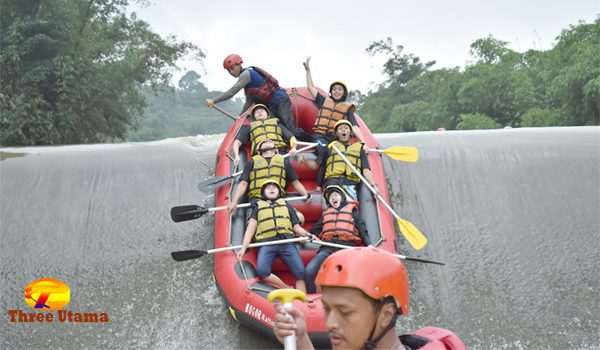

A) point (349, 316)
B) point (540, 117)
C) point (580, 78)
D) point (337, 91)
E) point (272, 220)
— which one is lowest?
point (272, 220)

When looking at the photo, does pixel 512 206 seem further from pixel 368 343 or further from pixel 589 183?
pixel 368 343

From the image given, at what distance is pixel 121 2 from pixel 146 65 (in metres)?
1.86

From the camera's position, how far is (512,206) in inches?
243

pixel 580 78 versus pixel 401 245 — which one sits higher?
pixel 580 78

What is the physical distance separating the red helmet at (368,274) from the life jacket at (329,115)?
4766mm

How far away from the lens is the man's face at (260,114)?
646 cm

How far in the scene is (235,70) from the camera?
6.69 metres

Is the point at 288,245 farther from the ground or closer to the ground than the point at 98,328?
farther from the ground

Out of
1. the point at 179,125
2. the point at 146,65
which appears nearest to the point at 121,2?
the point at 146,65

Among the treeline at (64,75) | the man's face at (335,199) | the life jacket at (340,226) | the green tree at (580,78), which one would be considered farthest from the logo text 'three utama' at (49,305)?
the green tree at (580,78)

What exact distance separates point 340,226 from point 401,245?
0.75 m

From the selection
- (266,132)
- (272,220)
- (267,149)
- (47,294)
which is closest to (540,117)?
(266,132)

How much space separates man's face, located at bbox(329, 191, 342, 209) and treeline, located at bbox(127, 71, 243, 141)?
125 feet

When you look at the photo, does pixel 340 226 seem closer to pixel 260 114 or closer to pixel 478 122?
pixel 260 114
